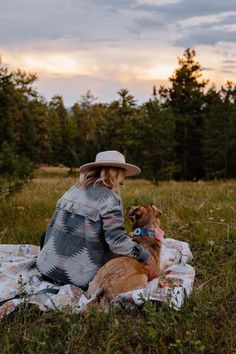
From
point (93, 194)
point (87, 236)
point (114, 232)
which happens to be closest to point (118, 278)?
point (114, 232)

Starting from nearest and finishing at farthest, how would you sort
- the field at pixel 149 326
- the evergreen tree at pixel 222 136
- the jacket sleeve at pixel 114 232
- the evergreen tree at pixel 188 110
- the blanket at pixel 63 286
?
1. the field at pixel 149 326
2. the blanket at pixel 63 286
3. the jacket sleeve at pixel 114 232
4. the evergreen tree at pixel 222 136
5. the evergreen tree at pixel 188 110

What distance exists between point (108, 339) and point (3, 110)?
5013 cm

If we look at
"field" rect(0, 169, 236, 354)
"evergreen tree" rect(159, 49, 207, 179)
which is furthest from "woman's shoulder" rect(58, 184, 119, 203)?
"evergreen tree" rect(159, 49, 207, 179)

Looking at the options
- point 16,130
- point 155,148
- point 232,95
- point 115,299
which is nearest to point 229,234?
point 115,299

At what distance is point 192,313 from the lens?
438 cm

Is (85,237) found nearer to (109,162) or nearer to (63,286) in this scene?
(63,286)

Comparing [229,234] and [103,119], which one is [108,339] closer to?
[229,234]

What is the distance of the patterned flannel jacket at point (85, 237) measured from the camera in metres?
5.43

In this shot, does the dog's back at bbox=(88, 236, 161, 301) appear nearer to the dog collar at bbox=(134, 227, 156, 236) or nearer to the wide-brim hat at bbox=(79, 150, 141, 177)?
the dog collar at bbox=(134, 227, 156, 236)

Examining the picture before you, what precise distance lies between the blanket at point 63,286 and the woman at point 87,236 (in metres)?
0.19

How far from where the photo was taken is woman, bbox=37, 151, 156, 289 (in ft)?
17.8

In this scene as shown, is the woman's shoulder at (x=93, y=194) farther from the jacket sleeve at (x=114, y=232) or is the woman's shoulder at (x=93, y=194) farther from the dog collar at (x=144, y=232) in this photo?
the dog collar at (x=144, y=232)

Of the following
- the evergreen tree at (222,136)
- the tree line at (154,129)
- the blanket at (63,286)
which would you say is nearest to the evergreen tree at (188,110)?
the tree line at (154,129)

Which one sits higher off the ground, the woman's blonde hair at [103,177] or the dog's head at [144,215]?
the woman's blonde hair at [103,177]
